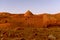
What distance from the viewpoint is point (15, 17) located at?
19.1m

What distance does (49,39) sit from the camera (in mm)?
8328

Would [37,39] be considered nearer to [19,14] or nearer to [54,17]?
[54,17]

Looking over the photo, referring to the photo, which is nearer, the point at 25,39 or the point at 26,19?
the point at 25,39

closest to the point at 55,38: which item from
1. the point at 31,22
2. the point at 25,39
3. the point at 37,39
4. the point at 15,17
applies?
the point at 37,39

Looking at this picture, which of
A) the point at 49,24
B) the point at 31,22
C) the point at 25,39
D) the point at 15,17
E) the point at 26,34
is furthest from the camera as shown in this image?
the point at 15,17

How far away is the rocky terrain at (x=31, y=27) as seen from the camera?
28.3 feet

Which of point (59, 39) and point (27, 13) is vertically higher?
point (27, 13)

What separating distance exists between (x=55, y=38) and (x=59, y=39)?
8.7 inches

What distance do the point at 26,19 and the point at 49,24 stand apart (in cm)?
303

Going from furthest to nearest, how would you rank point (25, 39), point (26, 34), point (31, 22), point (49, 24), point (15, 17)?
point (15, 17) < point (31, 22) < point (49, 24) < point (26, 34) < point (25, 39)

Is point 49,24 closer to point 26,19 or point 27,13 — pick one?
point 26,19

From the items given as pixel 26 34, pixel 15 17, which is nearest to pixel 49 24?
pixel 15 17

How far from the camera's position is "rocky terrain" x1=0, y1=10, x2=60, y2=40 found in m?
8.62

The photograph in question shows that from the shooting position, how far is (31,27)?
14.5 m
